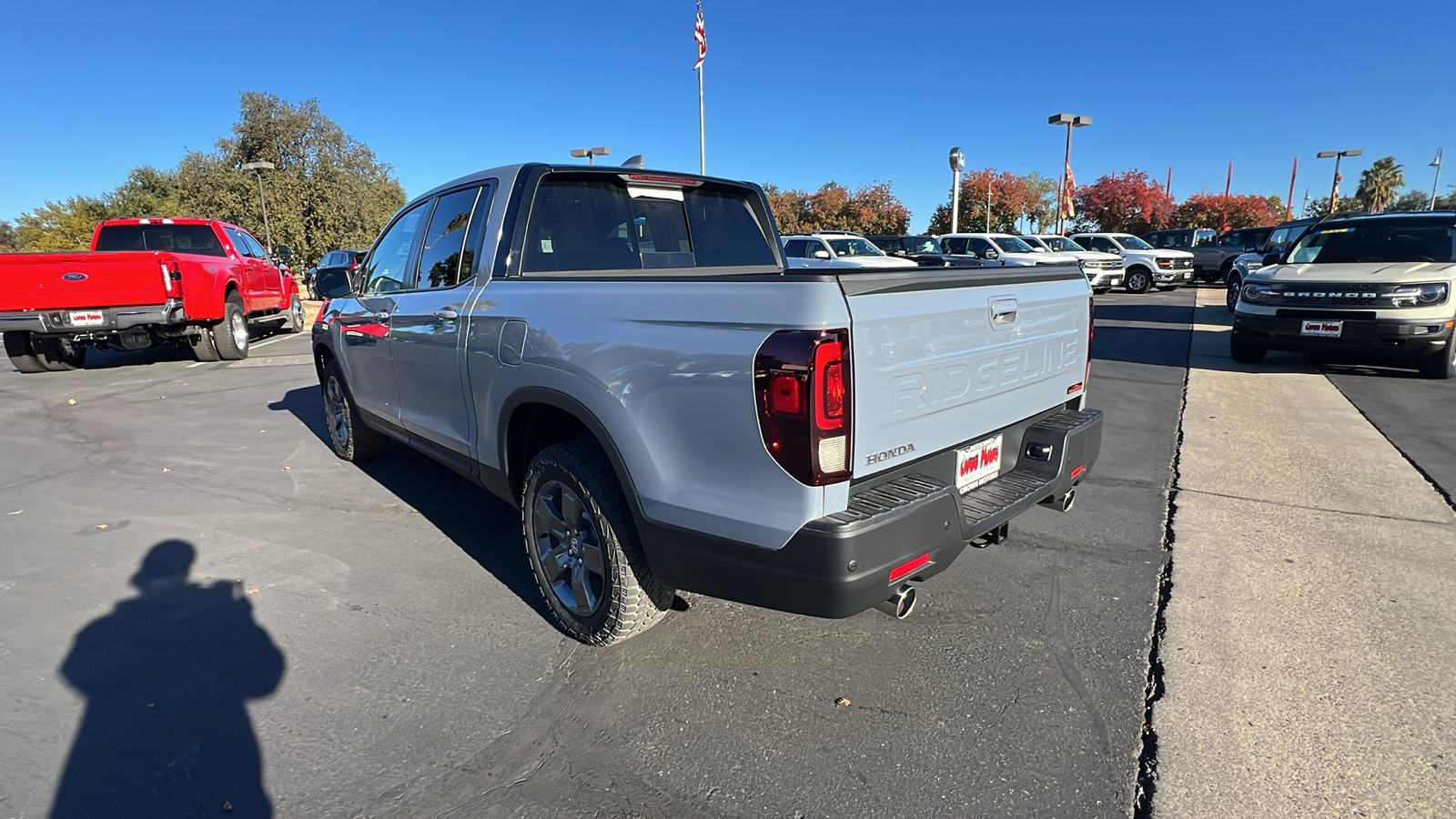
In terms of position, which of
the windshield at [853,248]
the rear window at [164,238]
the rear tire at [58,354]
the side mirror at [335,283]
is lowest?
the rear tire at [58,354]

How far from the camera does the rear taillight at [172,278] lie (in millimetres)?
9109

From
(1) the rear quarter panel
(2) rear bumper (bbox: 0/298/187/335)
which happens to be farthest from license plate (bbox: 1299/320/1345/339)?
(2) rear bumper (bbox: 0/298/187/335)

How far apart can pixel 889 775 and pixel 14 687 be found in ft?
10.2

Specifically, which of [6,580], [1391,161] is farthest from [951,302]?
[1391,161]

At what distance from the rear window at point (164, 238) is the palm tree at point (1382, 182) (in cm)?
8642

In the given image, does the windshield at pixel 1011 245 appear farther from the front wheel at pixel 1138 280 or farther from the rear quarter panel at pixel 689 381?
the rear quarter panel at pixel 689 381

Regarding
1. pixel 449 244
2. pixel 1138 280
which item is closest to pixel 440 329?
pixel 449 244

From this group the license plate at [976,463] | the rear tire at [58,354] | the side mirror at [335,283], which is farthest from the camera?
the rear tire at [58,354]

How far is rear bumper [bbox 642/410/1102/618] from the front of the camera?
2098 mm

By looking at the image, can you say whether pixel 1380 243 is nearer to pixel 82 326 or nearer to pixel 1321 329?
pixel 1321 329

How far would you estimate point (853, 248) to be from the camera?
59.0 feet

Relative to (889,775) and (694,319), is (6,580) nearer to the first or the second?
(694,319)

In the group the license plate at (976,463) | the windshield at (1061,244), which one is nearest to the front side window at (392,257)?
the license plate at (976,463)

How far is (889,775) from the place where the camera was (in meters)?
2.24
